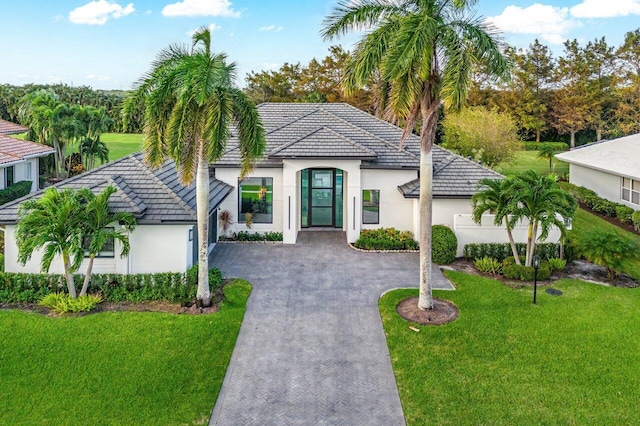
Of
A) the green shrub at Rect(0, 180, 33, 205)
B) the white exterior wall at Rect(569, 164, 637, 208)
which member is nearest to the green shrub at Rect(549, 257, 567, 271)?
the white exterior wall at Rect(569, 164, 637, 208)

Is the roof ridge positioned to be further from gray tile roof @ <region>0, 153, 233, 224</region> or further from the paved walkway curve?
the paved walkway curve

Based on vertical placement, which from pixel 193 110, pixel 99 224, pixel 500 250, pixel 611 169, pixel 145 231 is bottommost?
pixel 500 250

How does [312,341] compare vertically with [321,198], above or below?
below

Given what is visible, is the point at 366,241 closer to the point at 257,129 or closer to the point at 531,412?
the point at 257,129

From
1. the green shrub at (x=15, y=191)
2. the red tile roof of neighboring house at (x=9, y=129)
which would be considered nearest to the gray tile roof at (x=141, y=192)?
the green shrub at (x=15, y=191)

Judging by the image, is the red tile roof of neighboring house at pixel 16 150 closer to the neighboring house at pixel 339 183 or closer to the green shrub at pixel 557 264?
the neighboring house at pixel 339 183

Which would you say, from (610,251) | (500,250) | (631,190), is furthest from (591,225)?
(500,250)

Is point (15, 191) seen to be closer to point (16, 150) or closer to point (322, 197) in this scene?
point (16, 150)
